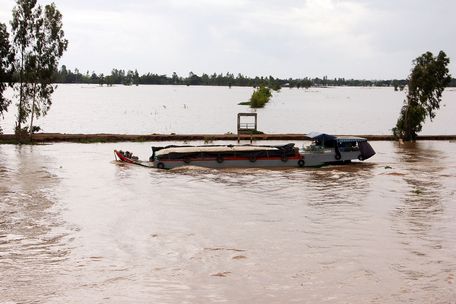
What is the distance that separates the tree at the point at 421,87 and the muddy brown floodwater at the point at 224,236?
2759 centimetres

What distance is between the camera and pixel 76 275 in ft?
51.6

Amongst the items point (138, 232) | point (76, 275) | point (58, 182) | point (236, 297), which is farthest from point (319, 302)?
point (58, 182)

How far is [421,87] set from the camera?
207 ft

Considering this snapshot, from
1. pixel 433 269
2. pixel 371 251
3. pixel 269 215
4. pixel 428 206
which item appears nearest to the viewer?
pixel 433 269

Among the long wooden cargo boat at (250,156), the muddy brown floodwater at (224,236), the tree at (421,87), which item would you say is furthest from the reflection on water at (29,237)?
the tree at (421,87)

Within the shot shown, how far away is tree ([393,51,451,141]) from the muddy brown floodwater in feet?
90.5

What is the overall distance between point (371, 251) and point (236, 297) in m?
6.58

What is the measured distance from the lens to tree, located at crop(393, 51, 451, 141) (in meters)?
62.5

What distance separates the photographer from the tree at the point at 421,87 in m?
62.5

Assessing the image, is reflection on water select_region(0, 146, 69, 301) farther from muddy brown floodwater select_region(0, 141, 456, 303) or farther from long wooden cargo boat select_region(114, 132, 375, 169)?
long wooden cargo boat select_region(114, 132, 375, 169)

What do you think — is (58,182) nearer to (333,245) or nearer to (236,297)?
(333,245)

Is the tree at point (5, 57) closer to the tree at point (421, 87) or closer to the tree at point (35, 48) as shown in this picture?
the tree at point (35, 48)

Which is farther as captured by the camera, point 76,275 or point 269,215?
point 269,215

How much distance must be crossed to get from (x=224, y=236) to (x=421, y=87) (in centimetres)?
4926
